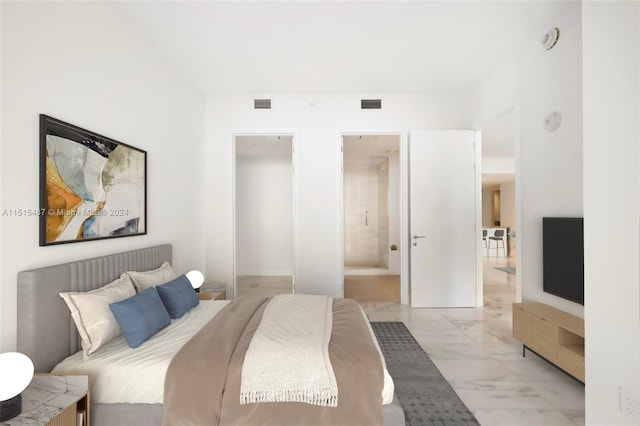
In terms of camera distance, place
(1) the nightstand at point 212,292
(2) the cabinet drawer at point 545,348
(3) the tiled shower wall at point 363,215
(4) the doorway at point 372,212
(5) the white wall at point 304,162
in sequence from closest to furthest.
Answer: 1. (2) the cabinet drawer at point 545,348
2. (1) the nightstand at point 212,292
3. (5) the white wall at point 304,162
4. (4) the doorway at point 372,212
5. (3) the tiled shower wall at point 363,215

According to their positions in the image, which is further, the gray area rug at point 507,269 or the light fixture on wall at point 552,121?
the gray area rug at point 507,269

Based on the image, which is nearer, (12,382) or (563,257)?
(12,382)

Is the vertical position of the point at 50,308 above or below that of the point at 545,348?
above

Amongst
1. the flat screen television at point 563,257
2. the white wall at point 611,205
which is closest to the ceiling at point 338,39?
the white wall at point 611,205

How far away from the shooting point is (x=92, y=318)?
1788mm

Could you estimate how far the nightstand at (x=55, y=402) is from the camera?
1316 millimetres

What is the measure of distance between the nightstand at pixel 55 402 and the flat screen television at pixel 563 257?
3412mm

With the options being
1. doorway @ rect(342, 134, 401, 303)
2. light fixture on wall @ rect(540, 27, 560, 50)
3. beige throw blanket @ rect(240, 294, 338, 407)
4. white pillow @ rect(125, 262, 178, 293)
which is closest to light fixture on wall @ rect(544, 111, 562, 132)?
light fixture on wall @ rect(540, 27, 560, 50)

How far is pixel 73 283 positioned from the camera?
74.2 inches

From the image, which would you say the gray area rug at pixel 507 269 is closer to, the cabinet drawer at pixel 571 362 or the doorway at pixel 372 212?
the doorway at pixel 372 212

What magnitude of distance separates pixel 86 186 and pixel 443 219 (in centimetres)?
405

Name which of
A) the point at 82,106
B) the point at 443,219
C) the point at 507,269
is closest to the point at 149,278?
the point at 82,106

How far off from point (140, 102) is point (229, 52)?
3.62ft

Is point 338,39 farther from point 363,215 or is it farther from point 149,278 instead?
point 363,215
